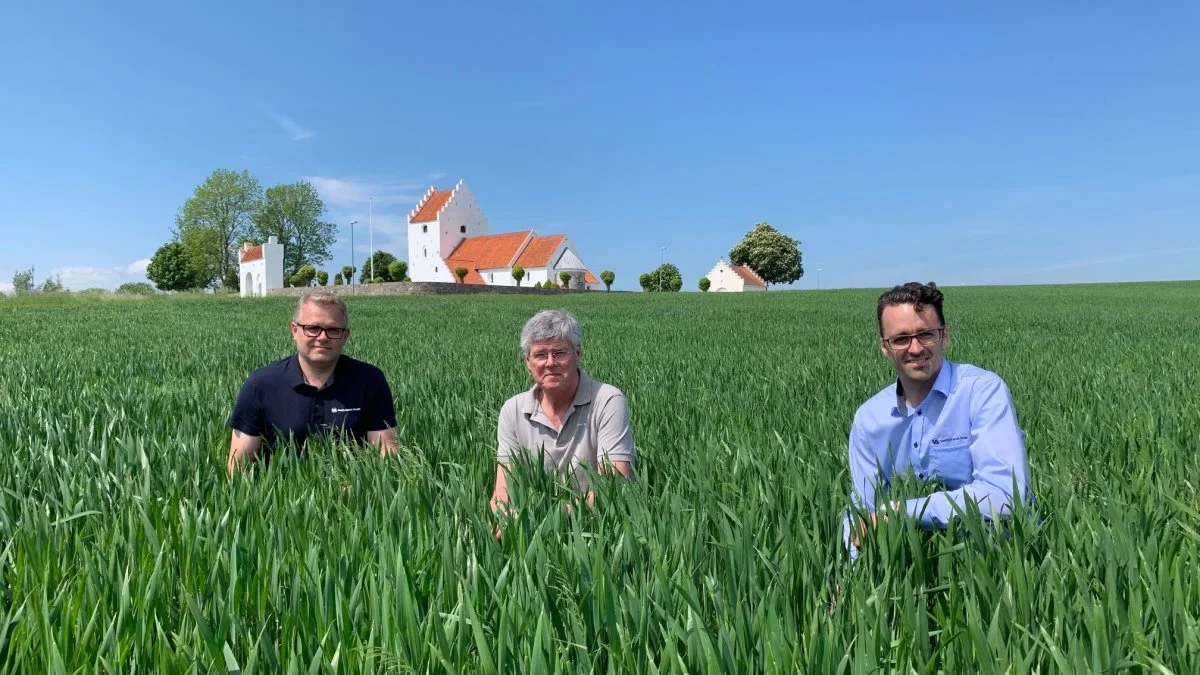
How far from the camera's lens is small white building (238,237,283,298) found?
5397 centimetres

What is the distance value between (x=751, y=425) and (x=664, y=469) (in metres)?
1.39

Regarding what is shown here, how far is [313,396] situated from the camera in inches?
137

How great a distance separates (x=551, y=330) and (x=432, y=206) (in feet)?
260

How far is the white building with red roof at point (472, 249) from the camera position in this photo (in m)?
71.4

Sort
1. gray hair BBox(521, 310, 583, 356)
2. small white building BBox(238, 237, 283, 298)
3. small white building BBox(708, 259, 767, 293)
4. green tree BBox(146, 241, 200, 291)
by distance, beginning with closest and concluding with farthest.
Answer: gray hair BBox(521, 310, 583, 356) < small white building BBox(238, 237, 283, 298) < green tree BBox(146, 241, 200, 291) < small white building BBox(708, 259, 767, 293)

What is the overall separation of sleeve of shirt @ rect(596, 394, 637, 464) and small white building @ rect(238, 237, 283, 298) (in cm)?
5530

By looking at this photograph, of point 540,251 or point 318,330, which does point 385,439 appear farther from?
point 540,251

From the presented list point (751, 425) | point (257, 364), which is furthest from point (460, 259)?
point (751, 425)

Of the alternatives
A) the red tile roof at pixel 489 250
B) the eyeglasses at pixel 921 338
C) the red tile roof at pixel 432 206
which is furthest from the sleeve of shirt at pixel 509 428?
the red tile roof at pixel 432 206

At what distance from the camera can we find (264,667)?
148 centimetres

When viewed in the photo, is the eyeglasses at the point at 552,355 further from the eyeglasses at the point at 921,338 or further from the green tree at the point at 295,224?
the green tree at the point at 295,224

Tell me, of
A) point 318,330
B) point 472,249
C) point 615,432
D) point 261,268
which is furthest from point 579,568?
point 472,249

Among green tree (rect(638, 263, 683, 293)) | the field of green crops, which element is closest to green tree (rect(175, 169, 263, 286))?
green tree (rect(638, 263, 683, 293))

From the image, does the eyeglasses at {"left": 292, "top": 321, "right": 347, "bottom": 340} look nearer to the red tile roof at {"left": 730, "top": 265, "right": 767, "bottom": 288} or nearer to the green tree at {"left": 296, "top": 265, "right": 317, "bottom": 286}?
the green tree at {"left": 296, "top": 265, "right": 317, "bottom": 286}
